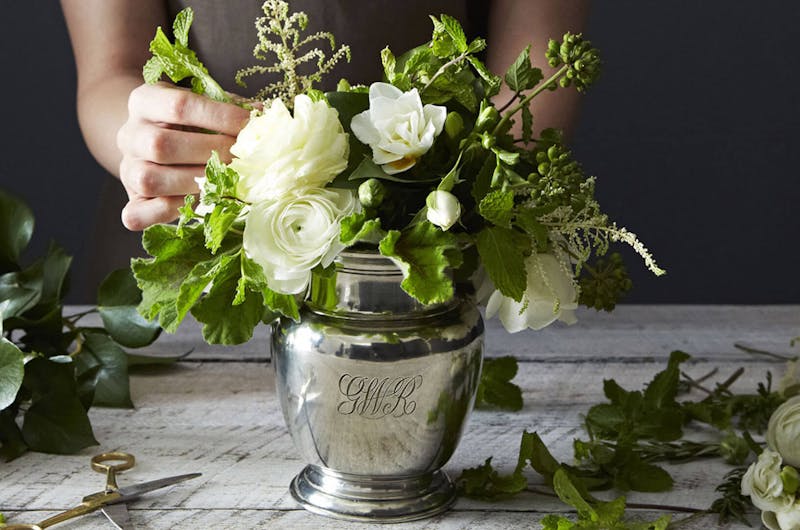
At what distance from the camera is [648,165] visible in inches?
108

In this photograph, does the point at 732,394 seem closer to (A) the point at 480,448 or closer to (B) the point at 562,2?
(A) the point at 480,448

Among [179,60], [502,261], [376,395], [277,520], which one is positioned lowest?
[277,520]

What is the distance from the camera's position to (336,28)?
4.48 ft

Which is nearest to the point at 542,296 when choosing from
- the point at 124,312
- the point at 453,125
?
the point at 453,125

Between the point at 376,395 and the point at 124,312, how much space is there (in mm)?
374

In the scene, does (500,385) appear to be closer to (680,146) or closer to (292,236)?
(292,236)

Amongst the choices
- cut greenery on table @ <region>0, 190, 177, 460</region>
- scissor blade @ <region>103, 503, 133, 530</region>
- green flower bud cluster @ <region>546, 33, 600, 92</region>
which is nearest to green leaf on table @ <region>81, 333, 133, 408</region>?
cut greenery on table @ <region>0, 190, 177, 460</region>

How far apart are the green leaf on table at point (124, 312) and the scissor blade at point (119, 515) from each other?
25cm

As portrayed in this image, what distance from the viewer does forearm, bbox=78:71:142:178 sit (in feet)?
4.18

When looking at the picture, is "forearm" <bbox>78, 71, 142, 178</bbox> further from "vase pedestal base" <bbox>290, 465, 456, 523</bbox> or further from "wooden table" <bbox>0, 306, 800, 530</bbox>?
"vase pedestal base" <bbox>290, 465, 456, 523</bbox>

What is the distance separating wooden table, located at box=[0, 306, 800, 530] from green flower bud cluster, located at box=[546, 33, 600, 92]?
342 millimetres

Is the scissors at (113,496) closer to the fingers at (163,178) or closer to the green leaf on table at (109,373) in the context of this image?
the green leaf on table at (109,373)

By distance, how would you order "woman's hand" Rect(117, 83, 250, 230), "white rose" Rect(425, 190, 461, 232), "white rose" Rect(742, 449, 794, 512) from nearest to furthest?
"white rose" Rect(425, 190, 461, 232) < "white rose" Rect(742, 449, 794, 512) < "woman's hand" Rect(117, 83, 250, 230)

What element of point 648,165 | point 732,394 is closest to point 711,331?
point 732,394
